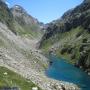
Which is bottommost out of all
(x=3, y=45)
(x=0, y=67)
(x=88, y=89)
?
(x=88, y=89)

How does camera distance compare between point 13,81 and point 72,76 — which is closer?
point 13,81

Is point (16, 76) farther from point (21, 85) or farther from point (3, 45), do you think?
point (3, 45)

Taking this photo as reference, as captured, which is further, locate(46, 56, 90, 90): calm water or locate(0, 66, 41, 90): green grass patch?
locate(46, 56, 90, 90): calm water

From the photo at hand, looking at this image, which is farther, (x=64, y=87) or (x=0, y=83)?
(x=64, y=87)

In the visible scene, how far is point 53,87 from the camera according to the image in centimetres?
7681

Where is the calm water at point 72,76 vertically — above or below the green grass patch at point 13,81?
above

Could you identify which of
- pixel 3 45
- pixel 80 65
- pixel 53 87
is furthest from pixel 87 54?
pixel 53 87

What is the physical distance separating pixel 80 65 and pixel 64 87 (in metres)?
85.8

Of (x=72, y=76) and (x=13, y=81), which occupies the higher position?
(x=72, y=76)

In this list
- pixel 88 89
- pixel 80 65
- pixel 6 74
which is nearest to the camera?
pixel 6 74

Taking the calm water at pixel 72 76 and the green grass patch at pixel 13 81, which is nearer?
the green grass patch at pixel 13 81

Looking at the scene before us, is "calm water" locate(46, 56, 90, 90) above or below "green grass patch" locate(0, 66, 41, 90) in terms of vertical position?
above

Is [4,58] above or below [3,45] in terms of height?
below

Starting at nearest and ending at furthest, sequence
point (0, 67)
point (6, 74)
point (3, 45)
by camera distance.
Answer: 1. point (6, 74)
2. point (0, 67)
3. point (3, 45)
